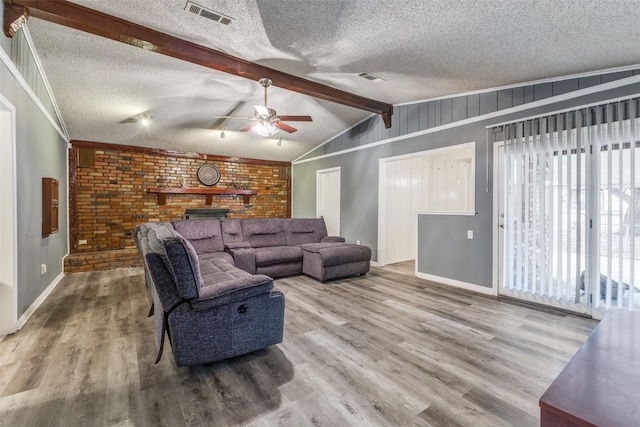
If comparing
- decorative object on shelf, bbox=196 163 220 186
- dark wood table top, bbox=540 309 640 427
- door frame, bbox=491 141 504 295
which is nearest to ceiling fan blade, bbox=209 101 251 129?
decorative object on shelf, bbox=196 163 220 186

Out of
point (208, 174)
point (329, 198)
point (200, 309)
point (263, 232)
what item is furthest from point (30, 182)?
point (329, 198)

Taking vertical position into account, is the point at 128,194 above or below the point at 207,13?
below

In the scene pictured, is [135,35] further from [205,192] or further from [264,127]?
[205,192]

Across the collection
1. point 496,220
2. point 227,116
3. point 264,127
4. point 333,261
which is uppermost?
point 227,116

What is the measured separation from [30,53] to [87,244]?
3924mm

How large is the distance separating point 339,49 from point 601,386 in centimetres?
313

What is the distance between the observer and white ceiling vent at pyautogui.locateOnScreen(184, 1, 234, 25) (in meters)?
2.37

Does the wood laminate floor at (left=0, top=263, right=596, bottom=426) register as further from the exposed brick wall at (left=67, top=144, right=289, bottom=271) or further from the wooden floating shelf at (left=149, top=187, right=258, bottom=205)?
the wooden floating shelf at (left=149, top=187, right=258, bottom=205)

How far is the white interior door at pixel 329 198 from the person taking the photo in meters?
6.67

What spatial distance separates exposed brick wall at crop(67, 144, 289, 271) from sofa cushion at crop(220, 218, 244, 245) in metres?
2.20

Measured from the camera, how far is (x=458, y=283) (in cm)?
418

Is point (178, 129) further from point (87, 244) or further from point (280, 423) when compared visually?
point (280, 423)

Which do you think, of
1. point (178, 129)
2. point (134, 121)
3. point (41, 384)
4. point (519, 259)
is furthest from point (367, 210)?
point (41, 384)

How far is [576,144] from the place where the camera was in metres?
3.08
